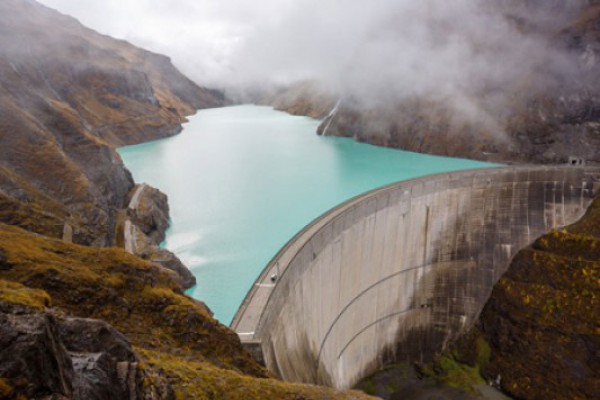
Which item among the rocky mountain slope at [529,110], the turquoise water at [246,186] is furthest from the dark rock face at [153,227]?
the rocky mountain slope at [529,110]

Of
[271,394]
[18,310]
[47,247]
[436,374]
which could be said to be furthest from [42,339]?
[436,374]

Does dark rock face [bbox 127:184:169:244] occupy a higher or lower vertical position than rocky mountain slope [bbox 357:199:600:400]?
higher

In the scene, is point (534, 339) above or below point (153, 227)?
below

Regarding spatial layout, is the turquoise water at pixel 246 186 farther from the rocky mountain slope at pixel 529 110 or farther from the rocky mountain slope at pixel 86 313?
the rocky mountain slope at pixel 529 110

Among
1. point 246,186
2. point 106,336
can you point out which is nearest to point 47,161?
point 246,186

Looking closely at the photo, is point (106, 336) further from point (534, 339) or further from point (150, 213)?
point (534, 339)

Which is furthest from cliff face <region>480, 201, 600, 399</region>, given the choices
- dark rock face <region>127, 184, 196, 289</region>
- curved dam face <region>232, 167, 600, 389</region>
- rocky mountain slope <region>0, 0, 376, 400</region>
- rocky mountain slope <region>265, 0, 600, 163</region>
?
rocky mountain slope <region>265, 0, 600, 163</region>

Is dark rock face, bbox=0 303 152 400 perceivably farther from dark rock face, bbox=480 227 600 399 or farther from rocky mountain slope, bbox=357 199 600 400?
dark rock face, bbox=480 227 600 399
